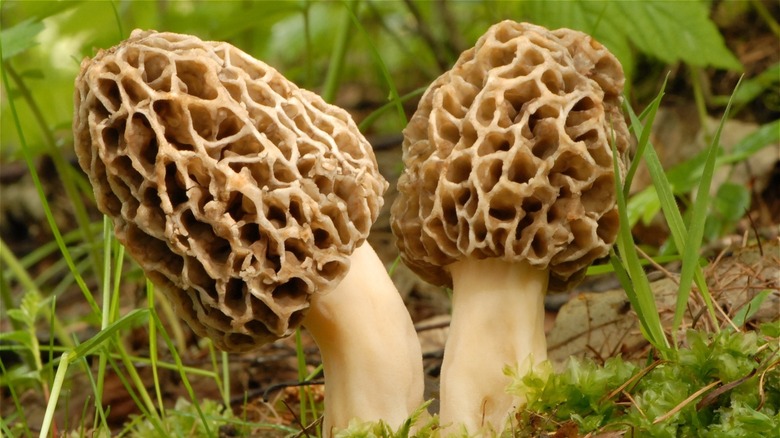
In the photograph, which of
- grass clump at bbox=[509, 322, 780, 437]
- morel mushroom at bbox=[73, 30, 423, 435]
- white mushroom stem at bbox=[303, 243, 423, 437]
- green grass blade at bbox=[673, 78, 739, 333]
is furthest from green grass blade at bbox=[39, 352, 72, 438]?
green grass blade at bbox=[673, 78, 739, 333]

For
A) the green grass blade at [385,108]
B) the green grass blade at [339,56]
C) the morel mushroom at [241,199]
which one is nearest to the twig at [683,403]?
the morel mushroom at [241,199]

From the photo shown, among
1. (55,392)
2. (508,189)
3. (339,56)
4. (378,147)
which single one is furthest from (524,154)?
(378,147)

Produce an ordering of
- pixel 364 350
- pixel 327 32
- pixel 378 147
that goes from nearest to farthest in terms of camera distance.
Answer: pixel 364 350 → pixel 378 147 → pixel 327 32

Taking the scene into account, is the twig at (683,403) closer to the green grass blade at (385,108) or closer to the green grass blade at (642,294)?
the green grass blade at (642,294)

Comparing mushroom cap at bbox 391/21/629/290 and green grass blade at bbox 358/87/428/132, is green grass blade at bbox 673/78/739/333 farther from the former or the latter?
green grass blade at bbox 358/87/428/132

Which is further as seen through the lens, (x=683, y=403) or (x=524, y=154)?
(x=524, y=154)

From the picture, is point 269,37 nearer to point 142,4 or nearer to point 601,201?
point 142,4

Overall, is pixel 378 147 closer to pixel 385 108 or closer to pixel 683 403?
pixel 385 108
